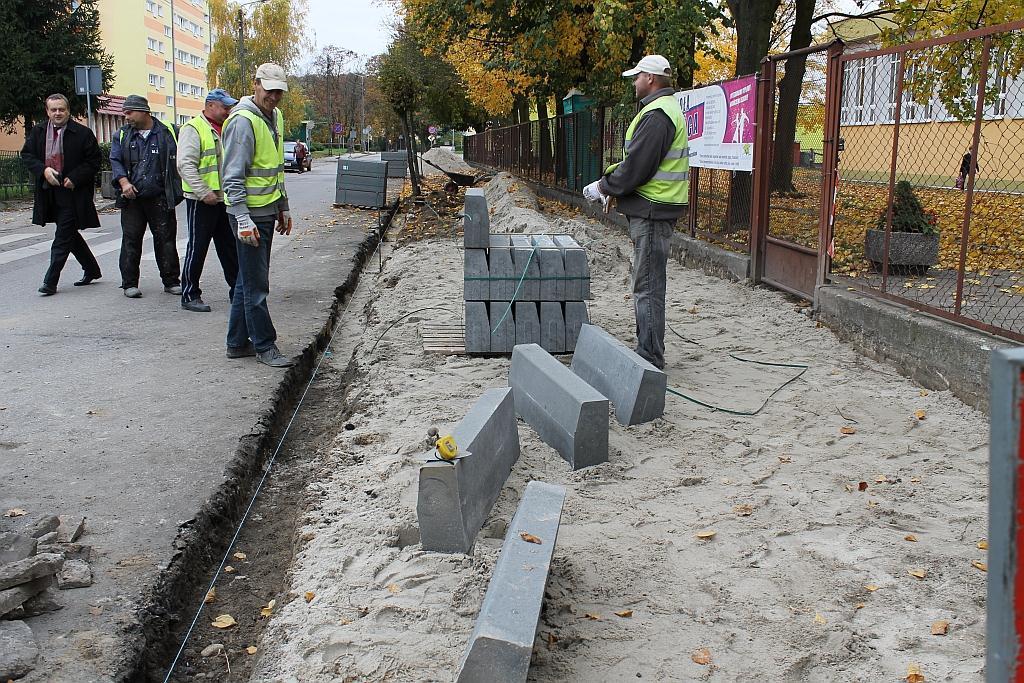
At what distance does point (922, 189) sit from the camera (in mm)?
12375

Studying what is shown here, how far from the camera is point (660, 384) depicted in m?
5.79

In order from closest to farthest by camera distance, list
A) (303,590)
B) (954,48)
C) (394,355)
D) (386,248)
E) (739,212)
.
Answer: (303,590), (394,355), (954,48), (739,212), (386,248)

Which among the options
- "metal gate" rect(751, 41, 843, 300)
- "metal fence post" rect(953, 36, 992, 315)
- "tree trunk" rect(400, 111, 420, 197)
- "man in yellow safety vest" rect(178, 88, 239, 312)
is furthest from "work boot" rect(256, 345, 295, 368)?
"tree trunk" rect(400, 111, 420, 197)

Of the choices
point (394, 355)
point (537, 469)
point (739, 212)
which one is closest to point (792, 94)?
point (739, 212)

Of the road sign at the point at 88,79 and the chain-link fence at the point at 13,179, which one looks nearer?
the road sign at the point at 88,79

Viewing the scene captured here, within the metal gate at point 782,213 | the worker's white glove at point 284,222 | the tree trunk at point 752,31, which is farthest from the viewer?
the tree trunk at point 752,31

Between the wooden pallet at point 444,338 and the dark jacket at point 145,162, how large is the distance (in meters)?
3.25

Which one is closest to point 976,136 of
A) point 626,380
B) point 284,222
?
point 626,380

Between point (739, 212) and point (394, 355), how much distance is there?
15.8ft

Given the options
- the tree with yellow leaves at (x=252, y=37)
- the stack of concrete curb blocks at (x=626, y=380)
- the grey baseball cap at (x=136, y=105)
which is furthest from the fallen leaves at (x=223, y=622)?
the tree with yellow leaves at (x=252, y=37)

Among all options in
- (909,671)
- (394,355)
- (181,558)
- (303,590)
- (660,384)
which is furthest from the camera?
(394,355)

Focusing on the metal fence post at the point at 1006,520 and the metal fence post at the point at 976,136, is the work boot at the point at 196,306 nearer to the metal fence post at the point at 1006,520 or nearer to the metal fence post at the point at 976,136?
the metal fence post at the point at 976,136

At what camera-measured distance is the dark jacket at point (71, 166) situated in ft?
33.4

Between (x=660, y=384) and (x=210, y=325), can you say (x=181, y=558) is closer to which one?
(x=660, y=384)
